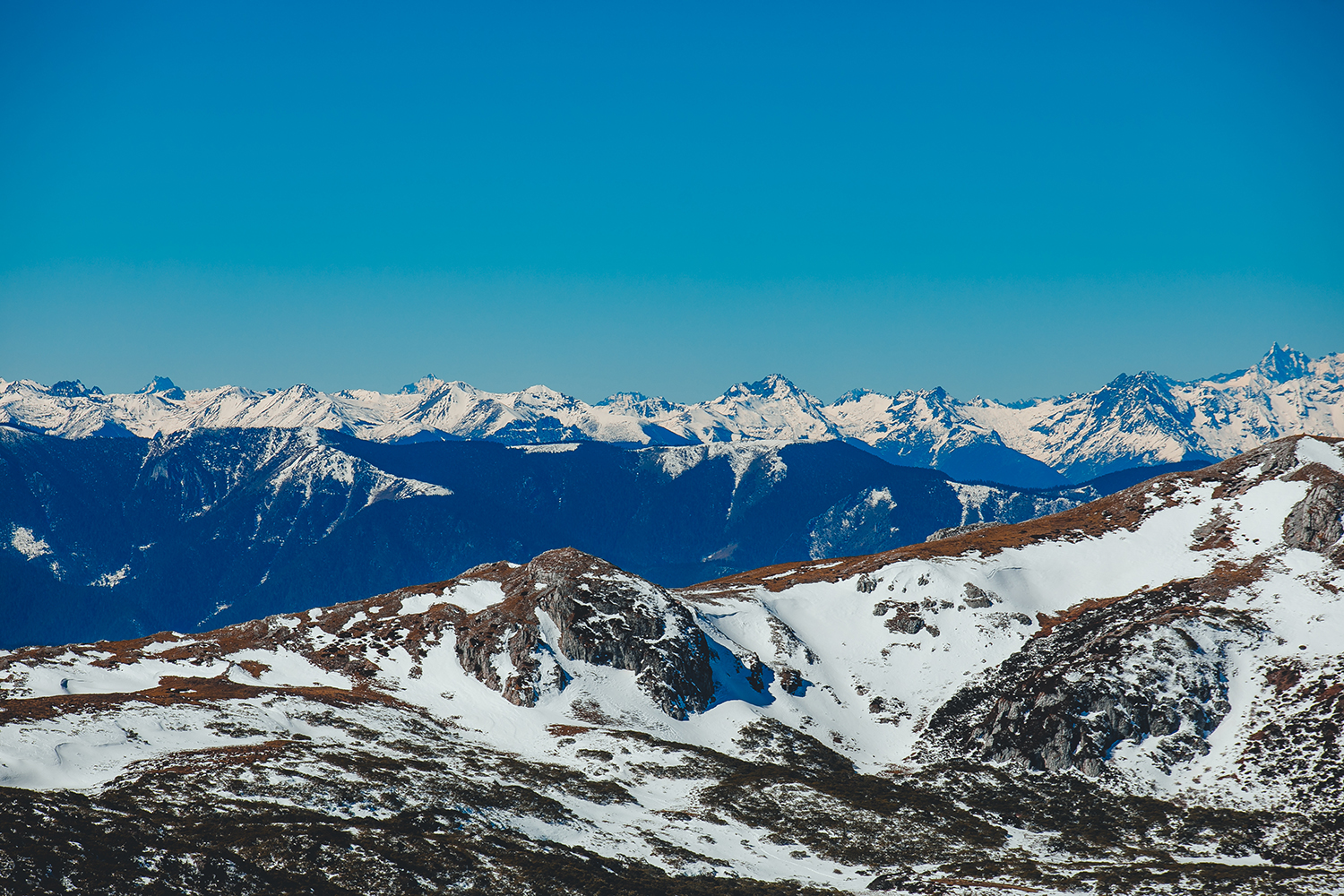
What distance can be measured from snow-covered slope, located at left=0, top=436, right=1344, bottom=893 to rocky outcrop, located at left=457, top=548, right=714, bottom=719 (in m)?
0.48

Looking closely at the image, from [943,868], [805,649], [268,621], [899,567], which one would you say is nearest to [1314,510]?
[899,567]

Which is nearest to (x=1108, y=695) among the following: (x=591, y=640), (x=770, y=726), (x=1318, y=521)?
(x=770, y=726)

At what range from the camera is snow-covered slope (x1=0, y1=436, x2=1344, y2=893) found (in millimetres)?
79750

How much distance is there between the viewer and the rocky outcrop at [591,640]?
137 metres

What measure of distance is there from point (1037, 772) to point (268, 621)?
127 meters

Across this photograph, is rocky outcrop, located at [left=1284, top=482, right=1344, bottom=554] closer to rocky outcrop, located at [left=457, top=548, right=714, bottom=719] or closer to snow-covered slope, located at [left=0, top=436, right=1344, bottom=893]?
snow-covered slope, located at [left=0, top=436, right=1344, bottom=893]

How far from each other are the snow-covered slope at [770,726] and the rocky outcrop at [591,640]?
484mm

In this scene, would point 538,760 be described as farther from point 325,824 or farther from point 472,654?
point 325,824

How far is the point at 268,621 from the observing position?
163 metres

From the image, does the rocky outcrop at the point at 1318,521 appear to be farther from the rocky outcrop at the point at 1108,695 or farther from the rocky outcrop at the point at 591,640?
the rocky outcrop at the point at 591,640

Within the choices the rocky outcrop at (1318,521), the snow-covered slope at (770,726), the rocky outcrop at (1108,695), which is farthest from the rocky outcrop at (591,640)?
the rocky outcrop at (1318,521)

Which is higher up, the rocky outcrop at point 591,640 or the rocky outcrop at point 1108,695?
the rocky outcrop at point 591,640

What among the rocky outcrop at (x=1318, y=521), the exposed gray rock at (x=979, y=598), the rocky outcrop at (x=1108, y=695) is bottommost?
the rocky outcrop at (x=1108, y=695)

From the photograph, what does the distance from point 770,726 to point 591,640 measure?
30.4 m
